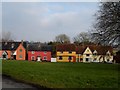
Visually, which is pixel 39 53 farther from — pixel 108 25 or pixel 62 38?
pixel 108 25

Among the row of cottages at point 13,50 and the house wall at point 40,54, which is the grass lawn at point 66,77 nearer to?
the house wall at point 40,54

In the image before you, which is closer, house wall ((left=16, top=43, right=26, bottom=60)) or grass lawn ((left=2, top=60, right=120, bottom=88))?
grass lawn ((left=2, top=60, right=120, bottom=88))

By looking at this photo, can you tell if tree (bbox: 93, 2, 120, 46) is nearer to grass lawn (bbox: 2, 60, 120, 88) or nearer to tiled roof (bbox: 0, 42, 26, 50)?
grass lawn (bbox: 2, 60, 120, 88)

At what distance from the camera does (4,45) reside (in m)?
111

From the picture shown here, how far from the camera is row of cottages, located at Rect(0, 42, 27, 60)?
342ft

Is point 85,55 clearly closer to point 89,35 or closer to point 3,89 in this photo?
point 89,35

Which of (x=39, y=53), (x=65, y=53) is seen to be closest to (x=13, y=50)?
(x=39, y=53)

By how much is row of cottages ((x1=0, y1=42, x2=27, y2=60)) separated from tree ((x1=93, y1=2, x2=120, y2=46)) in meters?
65.9

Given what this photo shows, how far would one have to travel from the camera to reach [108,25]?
126 feet

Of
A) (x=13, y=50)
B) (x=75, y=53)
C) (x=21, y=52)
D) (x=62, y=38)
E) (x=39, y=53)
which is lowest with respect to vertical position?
(x=75, y=53)

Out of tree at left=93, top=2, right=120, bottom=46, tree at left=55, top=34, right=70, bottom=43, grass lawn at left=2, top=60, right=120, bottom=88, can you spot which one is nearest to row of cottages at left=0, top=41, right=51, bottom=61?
tree at left=55, top=34, right=70, bottom=43

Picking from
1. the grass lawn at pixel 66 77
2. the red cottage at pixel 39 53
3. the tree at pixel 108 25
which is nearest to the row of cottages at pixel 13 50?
the red cottage at pixel 39 53

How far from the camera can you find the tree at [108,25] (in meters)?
37.8

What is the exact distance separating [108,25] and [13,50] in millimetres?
74390
